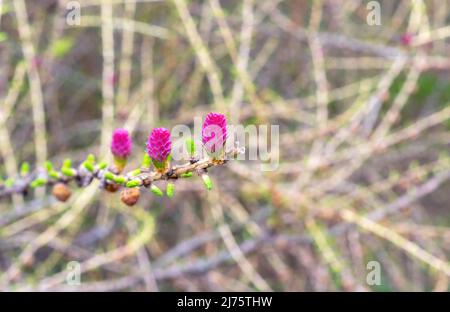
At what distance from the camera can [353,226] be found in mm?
2447

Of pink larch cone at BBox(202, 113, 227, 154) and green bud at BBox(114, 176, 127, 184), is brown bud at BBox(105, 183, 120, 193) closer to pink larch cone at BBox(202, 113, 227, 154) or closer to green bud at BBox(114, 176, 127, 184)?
green bud at BBox(114, 176, 127, 184)

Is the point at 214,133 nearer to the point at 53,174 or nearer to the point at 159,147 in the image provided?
the point at 159,147

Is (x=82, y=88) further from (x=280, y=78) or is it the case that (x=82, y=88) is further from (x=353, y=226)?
(x=353, y=226)

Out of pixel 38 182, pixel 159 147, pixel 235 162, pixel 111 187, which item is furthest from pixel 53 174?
pixel 235 162

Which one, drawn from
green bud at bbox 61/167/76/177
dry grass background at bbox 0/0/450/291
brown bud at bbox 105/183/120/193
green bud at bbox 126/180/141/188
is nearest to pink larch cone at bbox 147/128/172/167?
green bud at bbox 126/180/141/188

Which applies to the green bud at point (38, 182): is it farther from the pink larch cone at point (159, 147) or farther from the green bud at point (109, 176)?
the pink larch cone at point (159, 147)

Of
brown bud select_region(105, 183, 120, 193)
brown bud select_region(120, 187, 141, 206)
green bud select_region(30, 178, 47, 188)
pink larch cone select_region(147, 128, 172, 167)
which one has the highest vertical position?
pink larch cone select_region(147, 128, 172, 167)

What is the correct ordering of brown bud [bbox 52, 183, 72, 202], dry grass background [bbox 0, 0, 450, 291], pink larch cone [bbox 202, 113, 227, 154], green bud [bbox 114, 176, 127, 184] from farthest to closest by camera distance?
dry grass background [bbox 0, 0, 450, 291], brown bud [bbox 52, 183, 72, 202], green bud [bbox 114, 176, 127, 184], pink larch cone [bbox 202, 113, 227, 154]

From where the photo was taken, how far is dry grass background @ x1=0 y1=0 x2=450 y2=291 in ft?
7.23

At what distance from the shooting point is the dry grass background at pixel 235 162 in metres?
2.21
